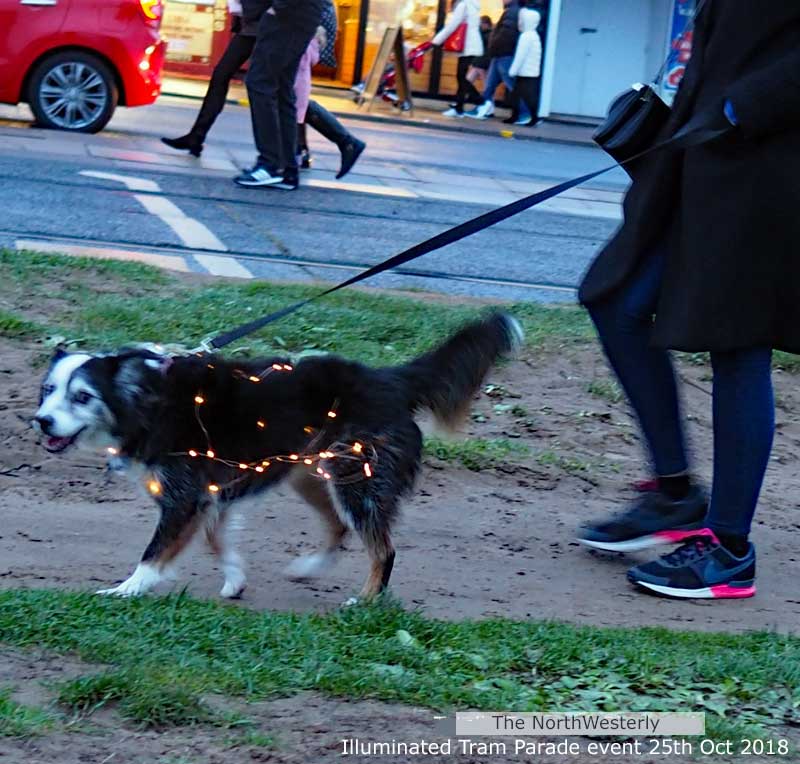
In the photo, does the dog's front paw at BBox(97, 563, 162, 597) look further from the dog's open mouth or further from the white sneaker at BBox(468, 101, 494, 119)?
the white sneaker at BBox(468, 101, 494, 119)

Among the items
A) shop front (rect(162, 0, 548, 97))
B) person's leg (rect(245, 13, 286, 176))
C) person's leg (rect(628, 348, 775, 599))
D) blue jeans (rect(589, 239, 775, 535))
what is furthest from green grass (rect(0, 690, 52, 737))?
shop front (rect(162, 0, 548, 97))

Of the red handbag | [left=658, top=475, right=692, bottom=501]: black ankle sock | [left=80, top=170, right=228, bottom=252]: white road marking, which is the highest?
the red handbag

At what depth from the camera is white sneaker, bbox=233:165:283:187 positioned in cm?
1168

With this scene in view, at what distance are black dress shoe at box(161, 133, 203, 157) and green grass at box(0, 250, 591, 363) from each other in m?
5.67

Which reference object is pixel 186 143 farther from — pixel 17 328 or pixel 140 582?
pixel 140 582

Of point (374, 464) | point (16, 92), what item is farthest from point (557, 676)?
point (16, 92)

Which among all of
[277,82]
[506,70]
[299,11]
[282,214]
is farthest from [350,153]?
[506,70]

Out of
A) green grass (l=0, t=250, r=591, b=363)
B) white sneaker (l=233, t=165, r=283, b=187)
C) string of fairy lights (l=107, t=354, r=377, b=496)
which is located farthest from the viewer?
white sneaker (l=233, t=165, r=283, b=187)

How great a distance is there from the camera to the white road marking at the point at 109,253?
8.18 metres

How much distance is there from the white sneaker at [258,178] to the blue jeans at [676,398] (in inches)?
297

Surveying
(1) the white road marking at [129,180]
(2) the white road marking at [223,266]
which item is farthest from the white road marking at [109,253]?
(1) the white road marking at [129,180]

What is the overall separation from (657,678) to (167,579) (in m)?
1.61

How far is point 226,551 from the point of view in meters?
4.36

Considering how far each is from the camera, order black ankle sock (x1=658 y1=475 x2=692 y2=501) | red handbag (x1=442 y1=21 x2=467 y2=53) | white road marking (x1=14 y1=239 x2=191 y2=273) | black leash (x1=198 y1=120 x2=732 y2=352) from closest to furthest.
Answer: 1. black leash (x1=198 y1=120 x2=732 y2=352)
2. black ankle sock (x1=658 y1=475 x2=692 y2=501)
3. white road marking (x1=14 y1=239 x2=191 y2=273)
4. red handbag (x1=442 y1=21 x2=467 y2=53)
